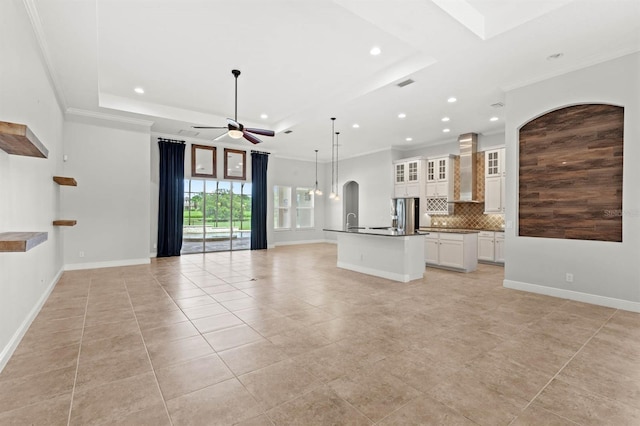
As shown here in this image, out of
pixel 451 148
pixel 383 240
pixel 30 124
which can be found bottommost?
pixel 383 240

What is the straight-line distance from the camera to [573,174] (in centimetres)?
449

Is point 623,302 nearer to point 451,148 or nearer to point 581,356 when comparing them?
point 581,356

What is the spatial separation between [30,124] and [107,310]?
2.38 meters

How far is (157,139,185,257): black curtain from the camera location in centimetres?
834

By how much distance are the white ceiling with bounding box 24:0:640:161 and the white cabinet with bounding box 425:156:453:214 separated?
1715mm

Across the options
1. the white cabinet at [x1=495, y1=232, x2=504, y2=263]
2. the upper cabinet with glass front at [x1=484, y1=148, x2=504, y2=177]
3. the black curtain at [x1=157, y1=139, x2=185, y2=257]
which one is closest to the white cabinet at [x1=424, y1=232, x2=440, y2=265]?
the white cabinet at [x1=495, y1=232, x2=504, y2=263]

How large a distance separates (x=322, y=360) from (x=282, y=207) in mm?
9162

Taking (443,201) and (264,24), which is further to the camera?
(443,201)

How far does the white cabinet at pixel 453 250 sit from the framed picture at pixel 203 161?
6.62 m

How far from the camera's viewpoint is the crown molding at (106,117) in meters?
6.27

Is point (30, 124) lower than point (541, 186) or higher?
higher

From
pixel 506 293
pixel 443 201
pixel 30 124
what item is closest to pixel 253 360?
pixel 30 124

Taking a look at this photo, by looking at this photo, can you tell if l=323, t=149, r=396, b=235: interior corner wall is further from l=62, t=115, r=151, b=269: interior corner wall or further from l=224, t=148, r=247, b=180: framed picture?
l=62, t=115, r=151, b=269: interior corner wall

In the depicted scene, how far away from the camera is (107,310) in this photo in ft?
13.1
